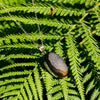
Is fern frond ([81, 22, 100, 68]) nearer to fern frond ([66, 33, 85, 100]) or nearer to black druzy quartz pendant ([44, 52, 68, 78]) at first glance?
fern frond ([66, 33, 85, 100])

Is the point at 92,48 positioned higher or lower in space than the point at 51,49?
lower

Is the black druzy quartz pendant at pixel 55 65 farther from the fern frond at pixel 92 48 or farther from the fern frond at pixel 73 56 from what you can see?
the fern frond at pixel 92 48

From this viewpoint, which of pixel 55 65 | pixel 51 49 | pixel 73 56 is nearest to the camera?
pixel 55 65

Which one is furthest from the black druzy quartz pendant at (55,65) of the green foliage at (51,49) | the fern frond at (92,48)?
the fern frond at (92,48)

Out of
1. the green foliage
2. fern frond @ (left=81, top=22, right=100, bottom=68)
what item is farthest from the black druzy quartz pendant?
fern frond @ (left=81, top=22, right=100, bottom=68)

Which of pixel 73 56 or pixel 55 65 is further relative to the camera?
pixel 73 56

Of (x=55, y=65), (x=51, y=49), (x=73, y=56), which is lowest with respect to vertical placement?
(x=55, y=65)

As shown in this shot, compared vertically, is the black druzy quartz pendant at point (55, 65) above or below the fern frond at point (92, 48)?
below

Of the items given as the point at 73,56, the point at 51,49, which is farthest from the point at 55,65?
the point at 51,49

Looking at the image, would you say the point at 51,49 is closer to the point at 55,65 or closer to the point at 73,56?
the point at 73,56
